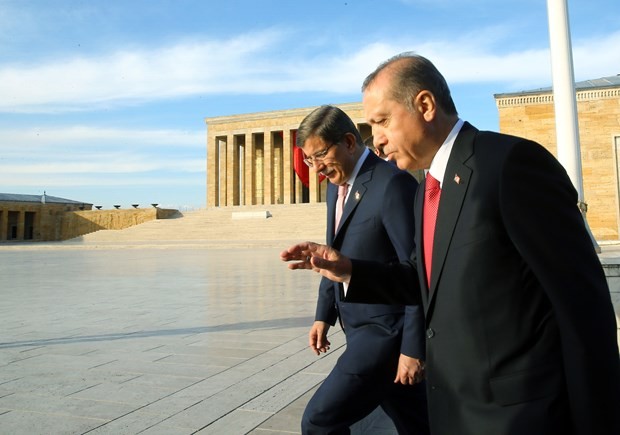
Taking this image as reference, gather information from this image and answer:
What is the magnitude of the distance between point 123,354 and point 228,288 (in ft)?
16.2

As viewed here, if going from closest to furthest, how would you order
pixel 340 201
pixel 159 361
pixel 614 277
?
pixel 340 201 < pixel 614 277 < pixel 159 361

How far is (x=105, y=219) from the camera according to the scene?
48.8m

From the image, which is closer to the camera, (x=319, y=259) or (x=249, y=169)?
(x=319, y=259)

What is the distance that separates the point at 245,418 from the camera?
3236 mm

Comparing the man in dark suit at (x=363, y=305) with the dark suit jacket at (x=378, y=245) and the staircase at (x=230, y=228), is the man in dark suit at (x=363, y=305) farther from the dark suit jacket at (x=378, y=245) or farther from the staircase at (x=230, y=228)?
the staircase at (x=230, y=228)

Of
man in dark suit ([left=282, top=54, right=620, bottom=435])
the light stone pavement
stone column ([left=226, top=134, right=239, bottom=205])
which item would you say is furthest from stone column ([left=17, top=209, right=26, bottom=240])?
man in dark suit ([left=282, top=54, right=620, bottom=435])

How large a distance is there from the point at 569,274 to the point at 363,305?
115 centimetres

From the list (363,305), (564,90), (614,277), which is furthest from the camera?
(564,90)

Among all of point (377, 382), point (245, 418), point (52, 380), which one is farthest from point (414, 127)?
point (52, 380)

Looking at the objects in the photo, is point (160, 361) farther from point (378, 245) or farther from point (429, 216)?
point (429, 216)

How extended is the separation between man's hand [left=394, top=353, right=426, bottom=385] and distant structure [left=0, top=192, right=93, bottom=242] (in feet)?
173

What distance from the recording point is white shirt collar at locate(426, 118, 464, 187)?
1699mm

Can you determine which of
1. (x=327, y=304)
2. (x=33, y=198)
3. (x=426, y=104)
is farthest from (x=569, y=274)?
(x=33, y=198)

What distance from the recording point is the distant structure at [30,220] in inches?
1868
